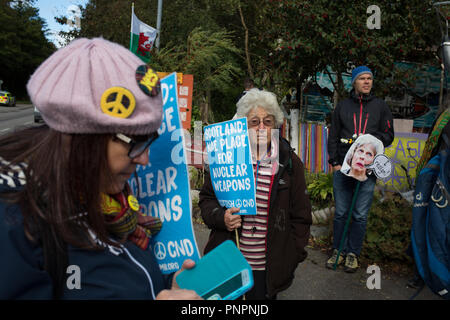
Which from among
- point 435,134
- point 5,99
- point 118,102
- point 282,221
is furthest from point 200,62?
point 5,99

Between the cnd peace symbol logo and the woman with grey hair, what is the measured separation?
853 mm

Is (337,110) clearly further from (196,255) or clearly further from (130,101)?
(130,101)

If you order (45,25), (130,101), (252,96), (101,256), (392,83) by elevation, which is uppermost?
(45,25)

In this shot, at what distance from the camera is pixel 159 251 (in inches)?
51.1

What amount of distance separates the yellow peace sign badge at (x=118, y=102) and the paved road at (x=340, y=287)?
2.97 m

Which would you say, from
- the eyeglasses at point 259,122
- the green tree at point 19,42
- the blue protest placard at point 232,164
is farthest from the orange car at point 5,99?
the blue protest placard at point 232,164

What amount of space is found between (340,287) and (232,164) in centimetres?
235

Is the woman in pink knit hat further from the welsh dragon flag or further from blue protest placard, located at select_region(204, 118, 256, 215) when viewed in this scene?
the welsh dragon flag

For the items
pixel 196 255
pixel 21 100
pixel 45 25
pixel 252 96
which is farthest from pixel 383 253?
pixel 45 25

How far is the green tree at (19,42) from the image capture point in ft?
173

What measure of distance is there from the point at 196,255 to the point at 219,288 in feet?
0.67

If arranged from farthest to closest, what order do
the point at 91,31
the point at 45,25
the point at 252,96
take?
the point at 45,25
the point at 91,31
the point at 252,96

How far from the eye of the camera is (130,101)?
909mm

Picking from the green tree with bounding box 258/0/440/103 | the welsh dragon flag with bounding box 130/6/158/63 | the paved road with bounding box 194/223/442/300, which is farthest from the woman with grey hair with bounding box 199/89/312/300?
the welsh dragon flag with bounding box 130/6/158/63
